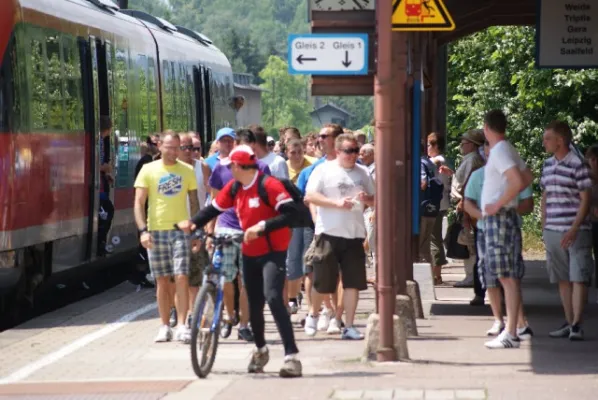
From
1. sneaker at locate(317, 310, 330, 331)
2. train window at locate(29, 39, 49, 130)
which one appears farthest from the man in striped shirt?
train window at locate(29, 39, 49, 130)

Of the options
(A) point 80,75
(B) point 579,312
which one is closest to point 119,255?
(A) point 80,75

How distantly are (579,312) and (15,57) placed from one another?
18.8 feet

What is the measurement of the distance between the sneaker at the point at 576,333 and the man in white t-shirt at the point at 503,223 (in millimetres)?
768

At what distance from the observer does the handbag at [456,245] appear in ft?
58.4

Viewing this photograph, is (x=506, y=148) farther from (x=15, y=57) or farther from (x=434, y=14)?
(x=15, y=57)

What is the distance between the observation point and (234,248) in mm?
11922

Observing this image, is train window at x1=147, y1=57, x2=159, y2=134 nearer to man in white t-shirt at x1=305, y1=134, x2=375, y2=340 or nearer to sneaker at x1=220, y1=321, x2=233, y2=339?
sneaker at x1=220, y1=321, x2=233, y2=339

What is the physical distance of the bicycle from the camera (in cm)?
1099

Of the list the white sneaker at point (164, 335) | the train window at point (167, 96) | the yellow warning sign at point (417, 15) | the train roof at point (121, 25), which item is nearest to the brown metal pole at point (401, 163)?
the yellow warning sign at point (417, 15)

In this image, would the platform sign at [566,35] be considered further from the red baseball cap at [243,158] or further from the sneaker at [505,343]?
the red baseball cap at [243,158]

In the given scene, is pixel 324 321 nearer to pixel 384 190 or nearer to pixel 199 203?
pixel 199 203

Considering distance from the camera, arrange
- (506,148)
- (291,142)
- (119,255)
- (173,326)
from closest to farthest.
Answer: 1. (506,148)
2. (173,326)
3. (291,142)
4. (119,255)

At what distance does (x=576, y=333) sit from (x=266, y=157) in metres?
3.12

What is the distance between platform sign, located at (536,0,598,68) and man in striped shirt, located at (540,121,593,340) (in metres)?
5.11
